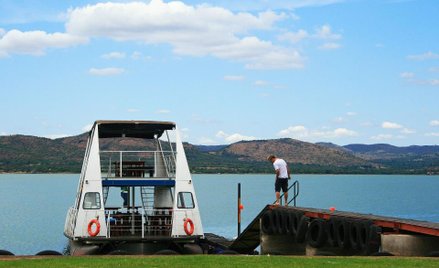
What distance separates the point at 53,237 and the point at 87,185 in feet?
116

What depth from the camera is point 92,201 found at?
86.7 feet

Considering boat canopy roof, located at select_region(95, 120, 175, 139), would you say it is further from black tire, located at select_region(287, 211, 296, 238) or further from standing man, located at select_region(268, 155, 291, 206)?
black tire, located at select_region(287, 211, 296, 238)

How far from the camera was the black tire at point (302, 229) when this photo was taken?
2711cm

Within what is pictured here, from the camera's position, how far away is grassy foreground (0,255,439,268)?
52.3ft

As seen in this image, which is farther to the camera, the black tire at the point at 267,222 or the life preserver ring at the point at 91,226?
the black tire at the point at 267,222

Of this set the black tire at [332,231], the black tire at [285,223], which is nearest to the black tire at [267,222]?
the black tire at [285,223]

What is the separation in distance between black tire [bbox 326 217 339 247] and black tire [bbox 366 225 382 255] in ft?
9.31

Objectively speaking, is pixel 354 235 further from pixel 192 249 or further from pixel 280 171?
pixel 280 171

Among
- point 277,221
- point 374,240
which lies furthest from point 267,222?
point 374,240

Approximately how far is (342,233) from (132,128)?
9.26 meters

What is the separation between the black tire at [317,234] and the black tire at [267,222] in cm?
476

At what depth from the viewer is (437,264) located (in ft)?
51.8

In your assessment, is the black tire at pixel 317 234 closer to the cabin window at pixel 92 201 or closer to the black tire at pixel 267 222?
the black tire at pixel 267 222

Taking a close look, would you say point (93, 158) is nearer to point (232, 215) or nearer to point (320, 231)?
point (320, 231)
